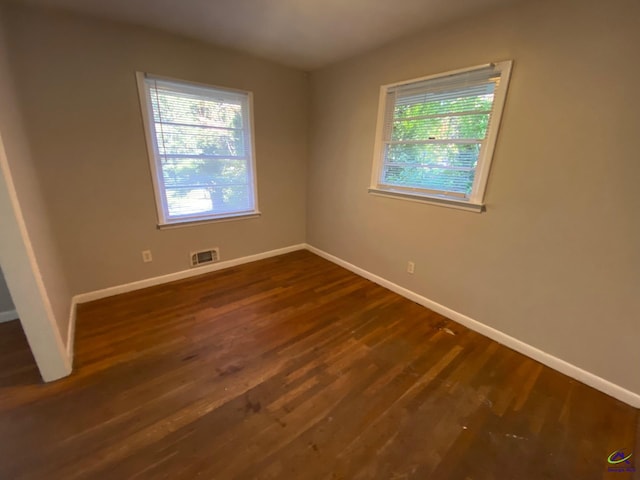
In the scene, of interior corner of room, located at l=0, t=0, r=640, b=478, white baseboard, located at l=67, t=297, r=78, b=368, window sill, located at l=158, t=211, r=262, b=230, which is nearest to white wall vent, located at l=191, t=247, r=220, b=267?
interior corner of room, located at l=0, t=0, r=640, b=478

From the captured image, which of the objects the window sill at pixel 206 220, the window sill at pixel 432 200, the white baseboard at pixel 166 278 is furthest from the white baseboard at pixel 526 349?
the window sill at pixel 206 220

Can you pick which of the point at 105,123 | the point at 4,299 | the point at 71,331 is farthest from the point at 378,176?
the point at 4,299

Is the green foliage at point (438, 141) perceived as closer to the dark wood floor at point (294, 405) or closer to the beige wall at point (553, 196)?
the beige wall at point (553, 196)

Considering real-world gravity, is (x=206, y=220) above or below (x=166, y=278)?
above

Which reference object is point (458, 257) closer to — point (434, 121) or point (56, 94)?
point (434, 121)

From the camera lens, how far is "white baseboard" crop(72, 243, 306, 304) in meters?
2.47

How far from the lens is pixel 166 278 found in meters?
2.85

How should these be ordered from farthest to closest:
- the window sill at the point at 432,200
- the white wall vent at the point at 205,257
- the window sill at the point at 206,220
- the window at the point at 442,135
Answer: the white wall vent at the point at 205,257
the window sill at the point at 206,220
the window sill at the point at 432,200
the window at the point at 442,135

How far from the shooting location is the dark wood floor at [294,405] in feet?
4.02

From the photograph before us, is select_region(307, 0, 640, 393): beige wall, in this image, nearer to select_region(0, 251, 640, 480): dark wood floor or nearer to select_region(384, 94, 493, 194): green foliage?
select_region(384, 94, 493, 194): green foliage

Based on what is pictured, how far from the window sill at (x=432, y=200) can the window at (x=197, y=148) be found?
5.04ft

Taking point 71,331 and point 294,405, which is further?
point 71,331

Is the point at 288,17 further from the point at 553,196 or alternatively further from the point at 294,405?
the point at 294,405

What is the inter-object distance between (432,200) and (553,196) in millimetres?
798
